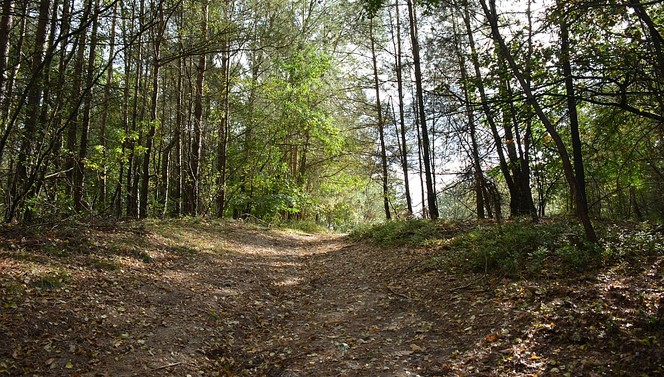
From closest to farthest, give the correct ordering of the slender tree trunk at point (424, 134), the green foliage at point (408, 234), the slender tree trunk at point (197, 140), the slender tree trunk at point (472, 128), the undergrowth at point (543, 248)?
the undergrowth at point (543, 248) < the slender tree trunk at point (472, 128) < the green foliage at point (408, 234) < the slender tree trunk at point (424, 134) < the slender tree trunk at point (197, 140)

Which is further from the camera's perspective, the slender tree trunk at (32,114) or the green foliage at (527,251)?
the slender tree trunk at (32,114)

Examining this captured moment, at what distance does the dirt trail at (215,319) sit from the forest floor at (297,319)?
2 centimetres

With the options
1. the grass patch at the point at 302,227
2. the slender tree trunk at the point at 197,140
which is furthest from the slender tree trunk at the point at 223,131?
the grass patch at the point at 302,227

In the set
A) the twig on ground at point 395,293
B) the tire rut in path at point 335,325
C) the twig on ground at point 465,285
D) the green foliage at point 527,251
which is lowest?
the tire rut in path at point 335,325

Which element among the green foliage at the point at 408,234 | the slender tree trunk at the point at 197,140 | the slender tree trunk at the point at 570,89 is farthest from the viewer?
the slender tree trunk at the point at 197,140

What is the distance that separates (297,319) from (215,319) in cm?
128

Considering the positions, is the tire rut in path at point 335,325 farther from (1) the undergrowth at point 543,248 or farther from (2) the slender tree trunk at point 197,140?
(2) the slender tree trunk at point 197,140

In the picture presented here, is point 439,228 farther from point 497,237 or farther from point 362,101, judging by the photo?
point 362,101

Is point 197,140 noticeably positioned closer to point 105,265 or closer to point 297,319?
point 105,265

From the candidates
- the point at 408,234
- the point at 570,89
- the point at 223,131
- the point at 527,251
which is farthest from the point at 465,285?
the point at 223,131

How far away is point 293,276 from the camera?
9.21 metres

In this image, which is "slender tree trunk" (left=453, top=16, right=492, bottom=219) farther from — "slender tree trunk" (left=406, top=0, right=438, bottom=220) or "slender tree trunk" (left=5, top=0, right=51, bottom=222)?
"slender tree trunk" (left=5, top=0, right=51, bottom=222)

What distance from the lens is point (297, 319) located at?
6336 millimetres

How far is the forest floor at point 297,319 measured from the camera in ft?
13.0
